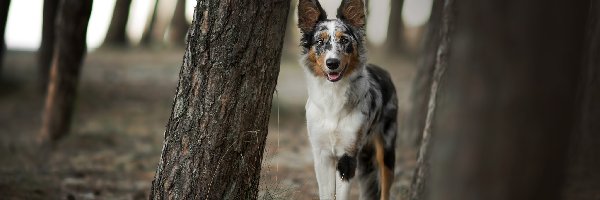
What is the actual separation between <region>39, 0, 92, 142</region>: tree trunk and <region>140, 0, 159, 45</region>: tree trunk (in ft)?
47.9

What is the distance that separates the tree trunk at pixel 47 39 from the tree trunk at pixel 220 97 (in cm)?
903

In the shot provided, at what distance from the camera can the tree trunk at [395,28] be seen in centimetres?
2467

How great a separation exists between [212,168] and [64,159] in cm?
545

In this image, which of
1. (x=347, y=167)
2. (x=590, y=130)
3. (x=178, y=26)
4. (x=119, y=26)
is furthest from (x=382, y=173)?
(x=178, y=26)

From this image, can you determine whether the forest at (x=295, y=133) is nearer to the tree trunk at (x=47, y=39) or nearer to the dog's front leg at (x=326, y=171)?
the dog's front leg at (x=326, y=171)

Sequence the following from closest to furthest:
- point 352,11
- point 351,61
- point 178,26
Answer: point 351,61 < point 352,11 < point 178,26

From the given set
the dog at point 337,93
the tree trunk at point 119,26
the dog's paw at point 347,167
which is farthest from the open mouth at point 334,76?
the tree trunk at point 119,26

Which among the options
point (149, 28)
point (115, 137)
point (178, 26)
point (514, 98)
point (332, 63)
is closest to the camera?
point (514, 98)

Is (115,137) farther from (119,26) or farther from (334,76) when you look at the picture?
(119,26)

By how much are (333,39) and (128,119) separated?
27.5 feet

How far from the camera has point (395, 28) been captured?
2466 centimetres

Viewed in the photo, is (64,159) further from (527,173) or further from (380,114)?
(527,173)

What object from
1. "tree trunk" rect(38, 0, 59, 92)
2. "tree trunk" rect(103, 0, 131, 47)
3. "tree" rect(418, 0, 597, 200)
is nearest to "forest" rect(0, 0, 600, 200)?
"tree" rect(418, 0, 597, 200)

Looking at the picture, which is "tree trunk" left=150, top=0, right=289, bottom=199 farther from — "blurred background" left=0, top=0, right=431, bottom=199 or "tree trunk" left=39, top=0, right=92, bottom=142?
"tree trunk" left=39, top=0, right=92, bottom=142
